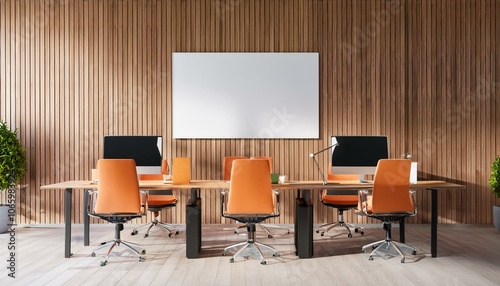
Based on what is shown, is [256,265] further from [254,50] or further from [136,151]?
[254,50]

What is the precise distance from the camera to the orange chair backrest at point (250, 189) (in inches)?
169

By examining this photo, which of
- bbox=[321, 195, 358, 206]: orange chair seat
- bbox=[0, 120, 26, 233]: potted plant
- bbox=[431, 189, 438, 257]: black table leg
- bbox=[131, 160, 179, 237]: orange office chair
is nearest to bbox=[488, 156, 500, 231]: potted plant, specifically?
bbox=[431, 189, 438, 257]: black table leg

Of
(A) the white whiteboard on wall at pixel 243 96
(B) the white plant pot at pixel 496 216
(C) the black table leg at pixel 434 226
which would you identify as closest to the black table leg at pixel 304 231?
(C) the black table leg at pixel 434 226

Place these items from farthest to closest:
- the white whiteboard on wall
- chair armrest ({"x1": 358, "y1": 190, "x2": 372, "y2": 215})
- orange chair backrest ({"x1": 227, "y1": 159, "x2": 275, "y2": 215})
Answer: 1. the white whiteboard on wall
2. chair armrest ({"x1": 358, "y1": 190, "x2": 372, "y2": 215})
3. orange chair backrest ({"x1": 227, "y1": 159, "x2": 275, "y2": 215})

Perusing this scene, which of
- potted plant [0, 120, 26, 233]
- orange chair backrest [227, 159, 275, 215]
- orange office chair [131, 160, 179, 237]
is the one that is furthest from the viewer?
potted plant [0, 120, 26, 233]

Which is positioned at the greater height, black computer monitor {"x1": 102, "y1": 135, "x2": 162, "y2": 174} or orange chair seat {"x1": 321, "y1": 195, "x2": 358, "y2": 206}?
black computer monitor {"x1": 102, "y1": 135, "x2": 162, "y2": 174}

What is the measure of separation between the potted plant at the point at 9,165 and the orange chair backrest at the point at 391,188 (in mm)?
4778

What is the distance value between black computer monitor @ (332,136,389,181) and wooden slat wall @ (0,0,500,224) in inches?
62.7

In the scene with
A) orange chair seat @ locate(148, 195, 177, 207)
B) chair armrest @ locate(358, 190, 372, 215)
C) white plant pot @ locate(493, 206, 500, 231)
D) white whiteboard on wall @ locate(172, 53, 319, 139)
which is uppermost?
white whiteboard on wall @ locate(172, 53, 319, 139)

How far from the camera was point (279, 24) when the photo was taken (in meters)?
6.57

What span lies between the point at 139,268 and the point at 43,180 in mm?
3153

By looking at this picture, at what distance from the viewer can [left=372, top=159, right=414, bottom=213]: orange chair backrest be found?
14.3 ft

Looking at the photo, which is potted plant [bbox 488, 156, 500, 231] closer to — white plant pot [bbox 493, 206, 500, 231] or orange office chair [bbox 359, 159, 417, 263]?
white plant pot [bbox 493, 206, 500, 231]

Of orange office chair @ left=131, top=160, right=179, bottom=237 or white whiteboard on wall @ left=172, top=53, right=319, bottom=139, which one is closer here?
orange office chair @ left=131, top=160, right=179, bottom=237
